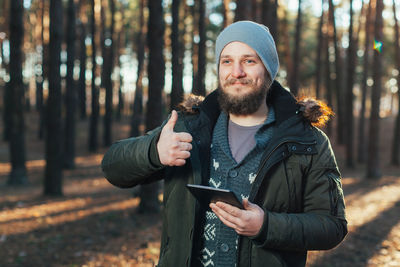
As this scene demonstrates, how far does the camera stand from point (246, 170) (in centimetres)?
254

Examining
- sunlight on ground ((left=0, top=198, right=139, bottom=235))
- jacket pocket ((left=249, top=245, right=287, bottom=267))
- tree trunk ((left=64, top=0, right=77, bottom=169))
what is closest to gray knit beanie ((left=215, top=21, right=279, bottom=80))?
jacket pocket ((left=249, top=245, right=287, bottom=267))

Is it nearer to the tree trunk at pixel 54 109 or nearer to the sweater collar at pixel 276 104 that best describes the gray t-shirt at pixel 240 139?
the sweater collar at pixel 276 104

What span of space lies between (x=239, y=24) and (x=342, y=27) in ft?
96.3

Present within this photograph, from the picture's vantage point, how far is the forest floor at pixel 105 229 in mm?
6910

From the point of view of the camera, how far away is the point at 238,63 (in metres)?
2.61

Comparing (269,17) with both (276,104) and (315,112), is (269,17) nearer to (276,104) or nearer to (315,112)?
(276,104)

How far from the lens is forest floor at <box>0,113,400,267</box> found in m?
6.91

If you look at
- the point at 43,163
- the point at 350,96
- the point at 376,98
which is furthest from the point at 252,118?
the point at 43,163

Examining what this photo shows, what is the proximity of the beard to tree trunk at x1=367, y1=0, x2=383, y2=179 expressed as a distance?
14.3m

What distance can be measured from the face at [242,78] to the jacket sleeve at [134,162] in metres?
0.55

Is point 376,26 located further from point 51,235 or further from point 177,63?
point 51,235

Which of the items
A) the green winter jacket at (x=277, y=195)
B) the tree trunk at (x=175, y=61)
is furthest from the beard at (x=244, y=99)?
the tree trunk at (x=175, y=61)

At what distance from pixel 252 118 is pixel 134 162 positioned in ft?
2.88

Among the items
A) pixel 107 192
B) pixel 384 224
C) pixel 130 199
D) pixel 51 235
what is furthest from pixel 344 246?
pixel 107 192
